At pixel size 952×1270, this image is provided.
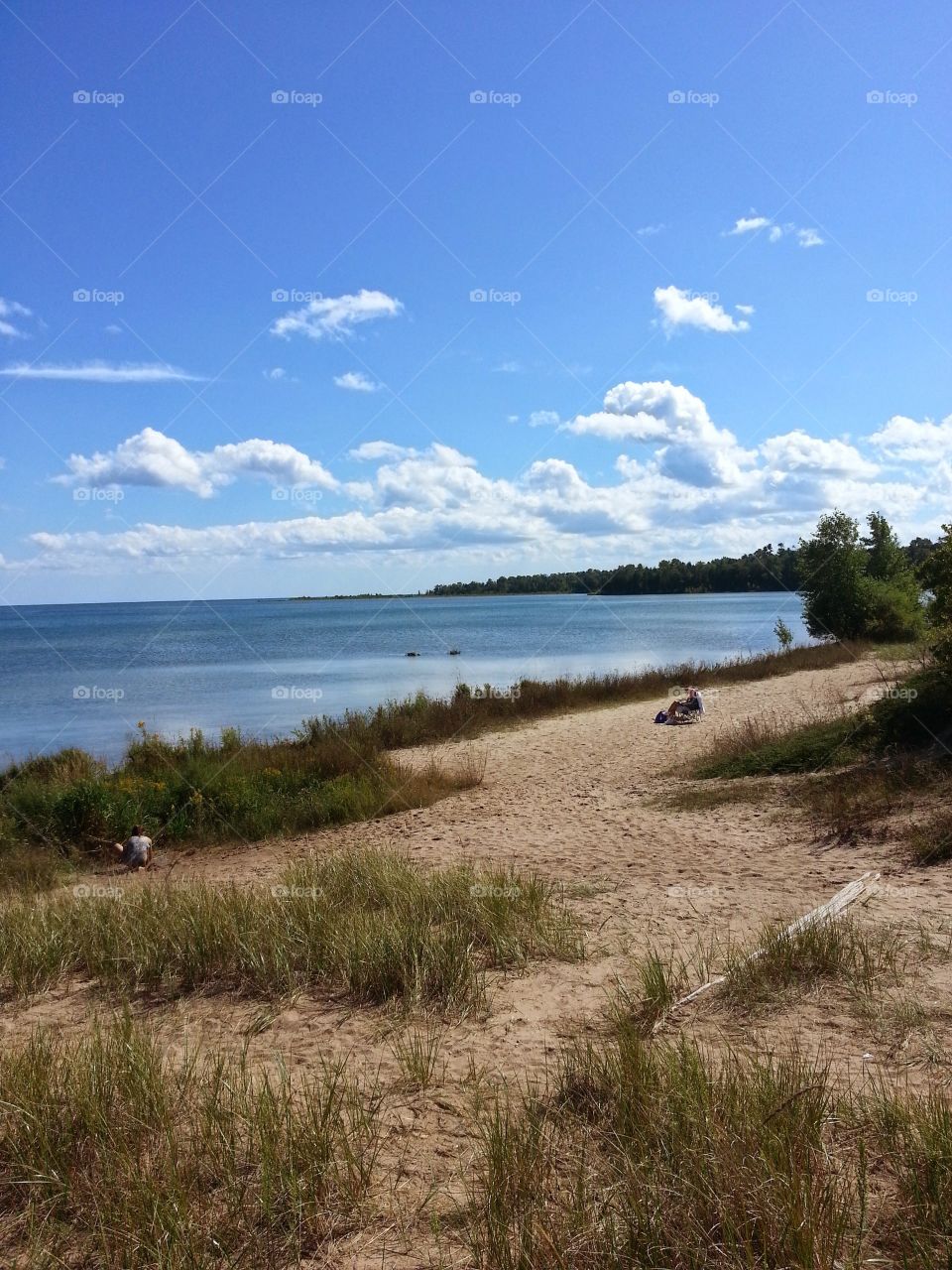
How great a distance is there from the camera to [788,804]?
10531mm

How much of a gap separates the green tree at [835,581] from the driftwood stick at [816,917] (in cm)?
2883

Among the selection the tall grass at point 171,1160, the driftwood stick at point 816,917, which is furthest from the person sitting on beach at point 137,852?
the driftwood stick at point 816,917

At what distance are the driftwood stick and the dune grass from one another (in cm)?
112

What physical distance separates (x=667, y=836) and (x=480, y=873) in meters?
2.84

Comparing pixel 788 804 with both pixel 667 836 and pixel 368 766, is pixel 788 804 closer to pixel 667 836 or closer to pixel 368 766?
pixel 667 836

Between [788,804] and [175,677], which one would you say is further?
[175,677]

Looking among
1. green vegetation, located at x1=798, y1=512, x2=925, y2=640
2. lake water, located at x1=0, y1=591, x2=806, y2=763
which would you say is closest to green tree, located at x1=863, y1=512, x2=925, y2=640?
green vegetation, located at x1=798, y1=512, x2=925, y2=640

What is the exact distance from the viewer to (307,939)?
611 cm

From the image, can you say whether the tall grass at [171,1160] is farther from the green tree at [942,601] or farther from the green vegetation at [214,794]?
the green tree at [942,601]

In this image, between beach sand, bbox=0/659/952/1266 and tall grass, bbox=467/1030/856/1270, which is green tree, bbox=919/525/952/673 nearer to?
beach sand, bbox=0/659/952/1266

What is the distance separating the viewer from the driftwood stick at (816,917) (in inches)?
189

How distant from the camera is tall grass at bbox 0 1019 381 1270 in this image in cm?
303

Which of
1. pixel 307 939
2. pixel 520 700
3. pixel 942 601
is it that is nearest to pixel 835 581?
pixel 520 700

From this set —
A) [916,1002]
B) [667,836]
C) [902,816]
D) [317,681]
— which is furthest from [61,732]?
[916,1002]
